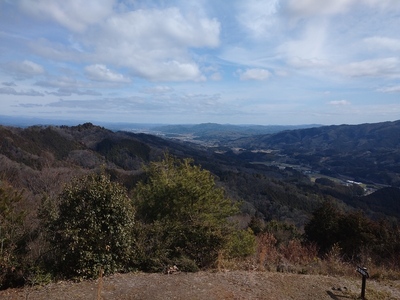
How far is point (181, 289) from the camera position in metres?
6.10

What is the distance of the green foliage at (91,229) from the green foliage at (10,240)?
646 millimetres

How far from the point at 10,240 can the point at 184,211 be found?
→ 5.15 m

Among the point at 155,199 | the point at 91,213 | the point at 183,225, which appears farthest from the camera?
the point at 155,199

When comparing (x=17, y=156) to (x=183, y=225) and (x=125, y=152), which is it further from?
(x=183, y=225)

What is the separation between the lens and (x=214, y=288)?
20.4 ft

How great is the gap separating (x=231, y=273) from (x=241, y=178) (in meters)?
68.2

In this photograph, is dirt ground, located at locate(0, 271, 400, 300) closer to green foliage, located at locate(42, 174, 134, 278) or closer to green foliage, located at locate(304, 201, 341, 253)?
green foliage, located at locate(42, 174, 134, 278)

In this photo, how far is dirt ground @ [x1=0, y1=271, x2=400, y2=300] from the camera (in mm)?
5742

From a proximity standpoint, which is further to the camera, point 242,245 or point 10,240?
point 242,245

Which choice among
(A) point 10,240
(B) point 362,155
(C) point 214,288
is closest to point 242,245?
(C) point 214,288

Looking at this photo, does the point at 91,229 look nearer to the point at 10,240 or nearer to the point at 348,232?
the point at 10,240

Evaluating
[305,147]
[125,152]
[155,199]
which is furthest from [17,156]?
[305,147]

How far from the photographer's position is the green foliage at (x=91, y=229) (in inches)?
251

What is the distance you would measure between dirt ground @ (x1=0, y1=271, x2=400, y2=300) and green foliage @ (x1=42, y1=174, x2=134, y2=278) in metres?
0.36
